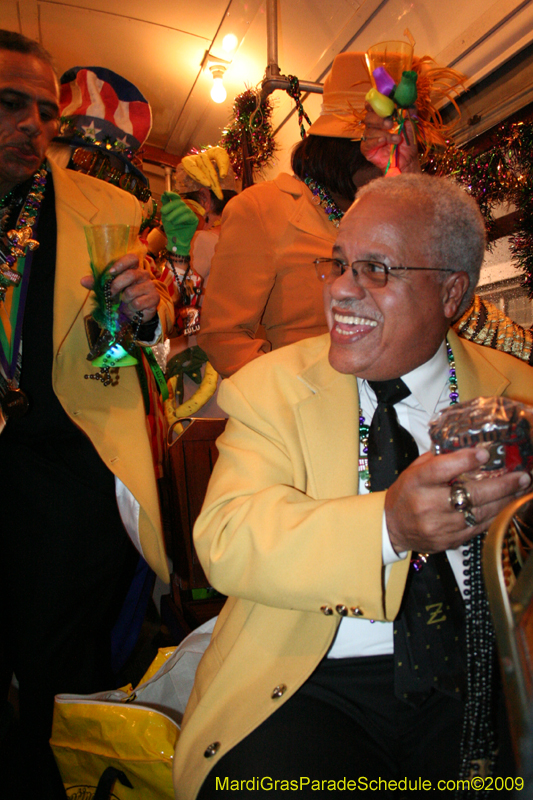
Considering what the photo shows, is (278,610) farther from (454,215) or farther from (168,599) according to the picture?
(168,599)

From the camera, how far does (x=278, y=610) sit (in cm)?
109

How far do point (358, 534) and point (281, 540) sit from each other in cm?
13

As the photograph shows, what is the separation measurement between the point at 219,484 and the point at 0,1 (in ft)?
15.7

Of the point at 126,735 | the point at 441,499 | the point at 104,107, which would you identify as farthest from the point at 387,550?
the point at 104,107

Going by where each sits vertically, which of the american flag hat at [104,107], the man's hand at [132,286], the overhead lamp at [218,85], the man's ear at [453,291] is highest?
the overhead lamp at [218,85]

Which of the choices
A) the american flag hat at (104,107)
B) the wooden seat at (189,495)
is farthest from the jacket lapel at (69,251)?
the wooden seat at (189,495)

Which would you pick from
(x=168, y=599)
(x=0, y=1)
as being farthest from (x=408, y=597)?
(x=0, y=1)

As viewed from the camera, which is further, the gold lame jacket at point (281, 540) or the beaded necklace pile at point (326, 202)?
the beaded necklace pile at point (326, 202)

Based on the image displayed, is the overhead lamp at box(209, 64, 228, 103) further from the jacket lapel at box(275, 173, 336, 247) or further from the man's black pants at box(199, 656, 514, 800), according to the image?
the man's black pants at box(199, 656, 514, 800)

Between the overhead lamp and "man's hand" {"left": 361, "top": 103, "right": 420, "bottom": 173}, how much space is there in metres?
3.12

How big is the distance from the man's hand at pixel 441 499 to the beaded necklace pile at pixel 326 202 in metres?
1.37

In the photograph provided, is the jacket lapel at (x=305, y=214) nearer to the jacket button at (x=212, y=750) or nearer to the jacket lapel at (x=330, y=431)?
the jacket lapel at (x=330, y=431)

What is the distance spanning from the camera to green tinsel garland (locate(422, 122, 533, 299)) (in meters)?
2.69

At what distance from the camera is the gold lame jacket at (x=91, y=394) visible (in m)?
1.60
